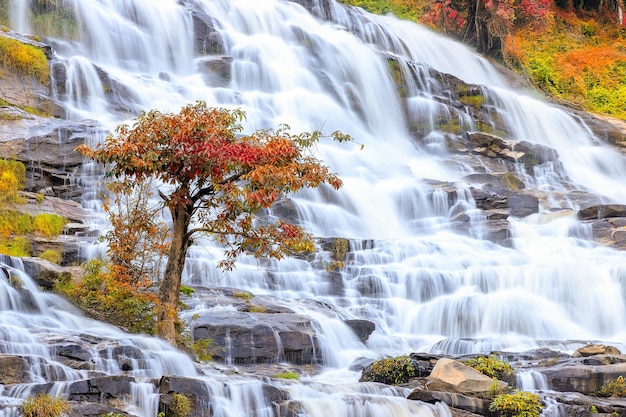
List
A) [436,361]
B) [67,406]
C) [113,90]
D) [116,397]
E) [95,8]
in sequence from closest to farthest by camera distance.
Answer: [67,406], [116,397], [436,361], [113,90], [95,8]

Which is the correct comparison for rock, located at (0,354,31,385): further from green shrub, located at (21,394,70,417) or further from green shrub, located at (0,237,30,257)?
green shrub, located at (0,237,30,257)

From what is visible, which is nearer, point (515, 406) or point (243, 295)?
point (515, 406)

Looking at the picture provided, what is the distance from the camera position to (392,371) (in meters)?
13.6

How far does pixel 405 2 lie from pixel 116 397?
144 ft

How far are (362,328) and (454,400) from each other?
5252 mm

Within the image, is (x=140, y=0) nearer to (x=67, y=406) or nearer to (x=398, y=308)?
(x=398, y=308)

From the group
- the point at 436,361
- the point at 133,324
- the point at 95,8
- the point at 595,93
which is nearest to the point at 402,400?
the point at 436,361

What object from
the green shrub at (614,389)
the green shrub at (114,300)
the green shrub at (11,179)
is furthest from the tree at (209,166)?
the green shrub at (11,179)

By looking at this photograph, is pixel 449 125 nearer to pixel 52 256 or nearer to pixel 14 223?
pixel 14 223

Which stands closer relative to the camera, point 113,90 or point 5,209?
point 5,209

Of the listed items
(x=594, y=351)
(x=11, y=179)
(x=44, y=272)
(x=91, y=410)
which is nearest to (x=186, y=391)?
(x=91, y=410)

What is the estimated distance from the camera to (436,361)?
14.0m

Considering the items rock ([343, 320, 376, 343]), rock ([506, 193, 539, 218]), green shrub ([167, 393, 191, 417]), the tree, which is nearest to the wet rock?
green shrub ([167, 393, 191, 417])

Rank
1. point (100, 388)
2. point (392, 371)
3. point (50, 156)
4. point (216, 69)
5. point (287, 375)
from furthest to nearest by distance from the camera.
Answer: point (216, 69) → point (50, 156) → point (287, 375) → point (392, 371) → point (100, 388)
